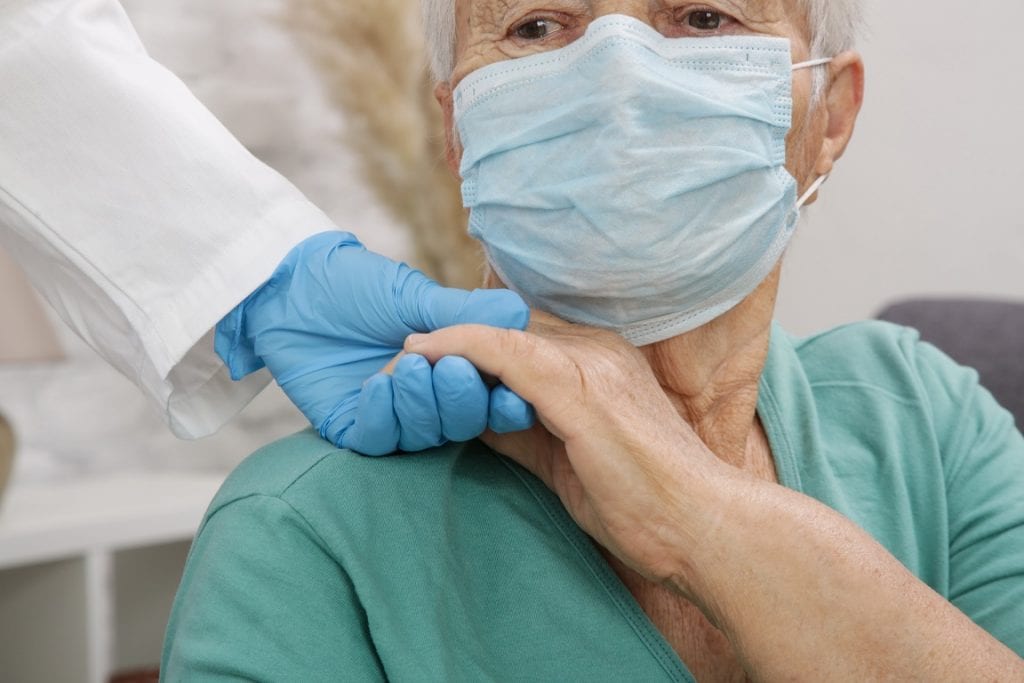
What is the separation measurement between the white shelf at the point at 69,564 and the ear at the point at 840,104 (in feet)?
4.88

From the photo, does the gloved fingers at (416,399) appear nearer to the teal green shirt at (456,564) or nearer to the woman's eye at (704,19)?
the teal green shirt at (456,564)

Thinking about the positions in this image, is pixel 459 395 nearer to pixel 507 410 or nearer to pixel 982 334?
pixel 507 410

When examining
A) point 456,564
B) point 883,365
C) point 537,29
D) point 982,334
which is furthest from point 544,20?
point 982,334

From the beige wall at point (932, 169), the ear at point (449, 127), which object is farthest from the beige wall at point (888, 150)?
the ear at point (449, 127)

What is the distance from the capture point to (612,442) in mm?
987

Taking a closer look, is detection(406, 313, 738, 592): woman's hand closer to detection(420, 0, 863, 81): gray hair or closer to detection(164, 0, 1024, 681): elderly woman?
detection(164, 0, 1024, 681): elderly woman

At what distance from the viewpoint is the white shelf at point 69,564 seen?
83.7 inches

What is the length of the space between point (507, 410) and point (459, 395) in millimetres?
49

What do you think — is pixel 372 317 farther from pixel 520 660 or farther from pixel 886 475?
pixel 886 475

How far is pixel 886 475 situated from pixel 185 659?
2.61 feet

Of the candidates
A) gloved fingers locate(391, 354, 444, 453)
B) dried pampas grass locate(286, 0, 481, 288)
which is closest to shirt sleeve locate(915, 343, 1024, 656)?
gloved fingers locate(391, 354, 444, 453)

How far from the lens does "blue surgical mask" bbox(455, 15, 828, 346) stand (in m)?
1.05

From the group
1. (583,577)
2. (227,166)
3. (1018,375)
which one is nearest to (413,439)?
(583,577)

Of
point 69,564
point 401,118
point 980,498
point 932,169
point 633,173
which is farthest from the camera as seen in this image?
point 932,169
